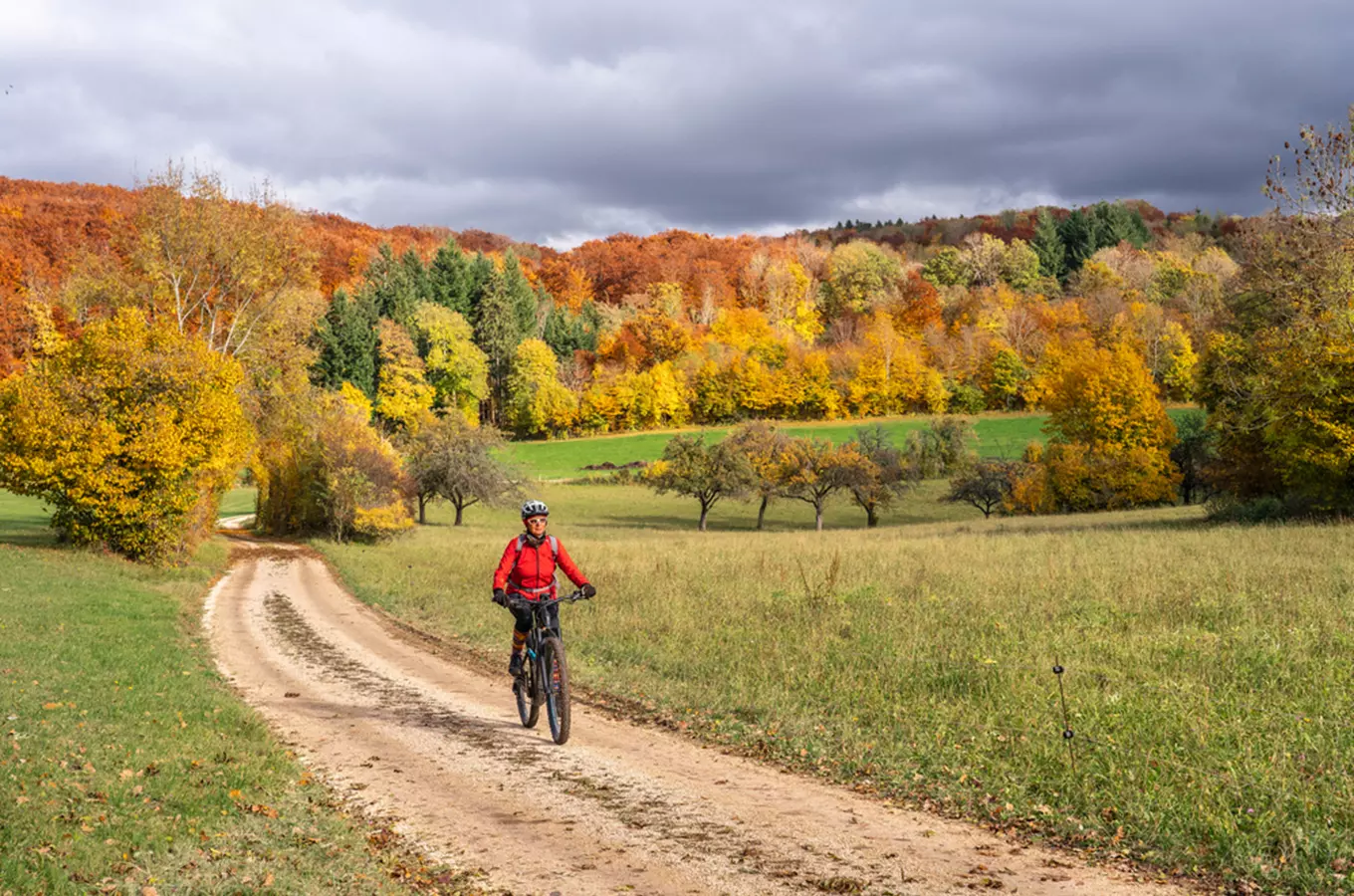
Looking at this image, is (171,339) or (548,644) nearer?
(548,644)

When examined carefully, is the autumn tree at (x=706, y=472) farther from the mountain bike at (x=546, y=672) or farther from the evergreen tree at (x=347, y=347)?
the mountain bike at (x=546, y=672)

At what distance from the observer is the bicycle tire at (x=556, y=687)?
9.87 meters

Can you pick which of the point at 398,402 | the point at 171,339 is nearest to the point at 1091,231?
the point at 398,402

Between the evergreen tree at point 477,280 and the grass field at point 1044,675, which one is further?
the evergreen tree at point 477,280

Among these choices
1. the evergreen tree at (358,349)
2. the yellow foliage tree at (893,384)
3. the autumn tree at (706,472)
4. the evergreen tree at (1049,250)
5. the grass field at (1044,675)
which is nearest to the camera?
the grass field at (1044,675)

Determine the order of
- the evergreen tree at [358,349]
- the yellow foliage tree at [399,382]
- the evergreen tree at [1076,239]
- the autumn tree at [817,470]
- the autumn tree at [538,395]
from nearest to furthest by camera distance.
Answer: the autumn tree at [817,470] → the yellow foliage tree at [399,382] → the evergreen tree at [358,349] → the autumn tree at [538,395] → the evergreen tree at [1076,239]

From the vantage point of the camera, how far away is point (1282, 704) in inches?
361

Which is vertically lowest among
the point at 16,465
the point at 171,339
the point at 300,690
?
the point at 300,690

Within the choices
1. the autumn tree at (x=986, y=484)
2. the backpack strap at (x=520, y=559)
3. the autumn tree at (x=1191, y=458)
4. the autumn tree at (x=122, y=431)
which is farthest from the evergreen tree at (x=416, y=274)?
the backpack strap at (x=520, y=559)

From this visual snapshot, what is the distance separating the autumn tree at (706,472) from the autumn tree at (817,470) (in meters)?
2.66

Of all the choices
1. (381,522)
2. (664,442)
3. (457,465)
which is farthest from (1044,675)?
(664,442)

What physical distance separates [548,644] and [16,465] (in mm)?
23900

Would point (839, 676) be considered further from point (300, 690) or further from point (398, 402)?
point (398, 402)

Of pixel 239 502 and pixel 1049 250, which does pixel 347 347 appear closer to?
pixel 239 502
